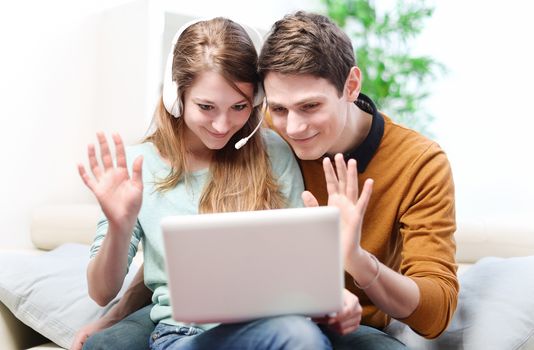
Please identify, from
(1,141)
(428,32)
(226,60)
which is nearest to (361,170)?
(226,60)

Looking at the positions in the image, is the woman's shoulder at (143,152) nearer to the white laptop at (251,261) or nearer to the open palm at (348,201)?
the open palm at (348,201)

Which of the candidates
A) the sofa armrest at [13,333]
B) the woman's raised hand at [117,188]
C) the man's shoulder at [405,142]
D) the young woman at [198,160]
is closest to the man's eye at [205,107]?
the young woman at [198,160]

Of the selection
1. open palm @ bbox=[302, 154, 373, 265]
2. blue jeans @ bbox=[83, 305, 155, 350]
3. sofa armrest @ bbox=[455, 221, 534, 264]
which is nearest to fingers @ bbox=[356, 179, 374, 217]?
open palm @ bbox=[302, 154, 373, 265]

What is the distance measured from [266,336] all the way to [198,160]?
596 millimetres

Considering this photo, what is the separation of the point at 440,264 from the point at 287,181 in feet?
1.22

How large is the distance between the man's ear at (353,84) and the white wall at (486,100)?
1643 mm

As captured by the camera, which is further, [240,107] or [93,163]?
[240,107]

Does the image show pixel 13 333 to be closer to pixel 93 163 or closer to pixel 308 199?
pixel 93 163

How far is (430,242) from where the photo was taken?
140cm

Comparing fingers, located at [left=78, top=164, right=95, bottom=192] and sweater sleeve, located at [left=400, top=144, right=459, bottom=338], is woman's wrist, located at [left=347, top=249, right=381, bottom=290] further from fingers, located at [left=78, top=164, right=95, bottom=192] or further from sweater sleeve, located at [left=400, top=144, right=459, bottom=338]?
fingers, located at [left=78, top=164, right=95, bottom=192]

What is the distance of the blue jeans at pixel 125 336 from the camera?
4.60 ft

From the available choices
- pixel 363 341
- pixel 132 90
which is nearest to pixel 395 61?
pixel 132 90

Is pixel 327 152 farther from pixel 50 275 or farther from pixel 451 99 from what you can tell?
pixel 451 99

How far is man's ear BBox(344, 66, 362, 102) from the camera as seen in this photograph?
148 centimetres
